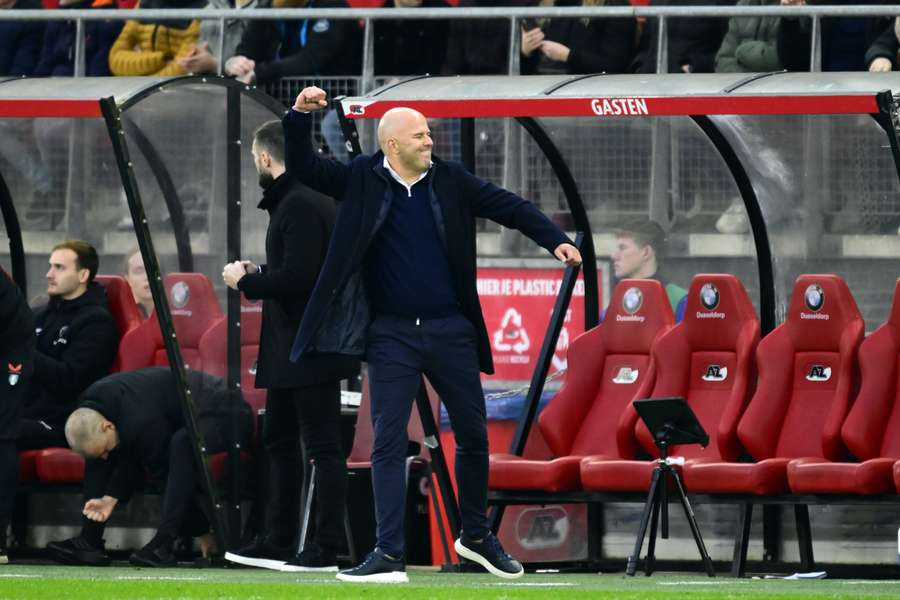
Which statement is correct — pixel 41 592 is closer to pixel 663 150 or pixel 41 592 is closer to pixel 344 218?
pixel 344 218

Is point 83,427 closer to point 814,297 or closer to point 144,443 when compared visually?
point 144,443

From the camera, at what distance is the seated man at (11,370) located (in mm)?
12594

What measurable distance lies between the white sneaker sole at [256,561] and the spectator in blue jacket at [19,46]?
5164 millimetres

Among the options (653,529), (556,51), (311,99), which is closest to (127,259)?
(556,51)

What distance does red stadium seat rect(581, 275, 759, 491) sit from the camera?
1252 cm

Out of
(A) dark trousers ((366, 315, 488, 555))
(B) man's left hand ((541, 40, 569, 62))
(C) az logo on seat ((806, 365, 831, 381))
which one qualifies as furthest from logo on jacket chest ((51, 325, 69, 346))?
(C) az logo on seat ((806, 365, 831, 381))

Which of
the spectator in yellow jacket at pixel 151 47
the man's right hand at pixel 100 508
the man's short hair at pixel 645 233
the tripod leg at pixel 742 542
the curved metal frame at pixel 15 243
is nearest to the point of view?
the tripod leg at pixel 742 542

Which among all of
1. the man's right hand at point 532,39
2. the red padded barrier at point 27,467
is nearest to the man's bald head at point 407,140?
the red padded barrier at point 27,467

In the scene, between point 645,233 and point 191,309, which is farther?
point 645,233

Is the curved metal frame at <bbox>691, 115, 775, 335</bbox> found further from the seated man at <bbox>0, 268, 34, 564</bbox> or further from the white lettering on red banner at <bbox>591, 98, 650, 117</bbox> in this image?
the seated man at <bbox>0, 268, 34, 564</bbox>

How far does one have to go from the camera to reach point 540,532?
13.2m

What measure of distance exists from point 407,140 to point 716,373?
10.7 feet

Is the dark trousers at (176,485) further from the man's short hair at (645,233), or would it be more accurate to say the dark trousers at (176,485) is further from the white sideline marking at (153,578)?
the man's short hair at (645,233)

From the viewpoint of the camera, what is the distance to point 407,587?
9805mm
